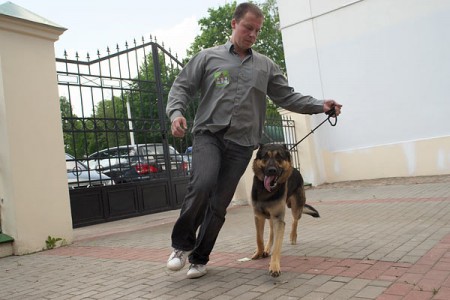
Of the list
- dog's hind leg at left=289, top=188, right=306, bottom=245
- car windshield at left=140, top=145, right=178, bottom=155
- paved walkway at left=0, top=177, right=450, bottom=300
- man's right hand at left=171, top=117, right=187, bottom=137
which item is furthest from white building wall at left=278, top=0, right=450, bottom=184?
man's right hand at left=171, top=117, right=187, bottom=137

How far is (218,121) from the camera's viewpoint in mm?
3727

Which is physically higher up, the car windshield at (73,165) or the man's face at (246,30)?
the man's face at (246,30)

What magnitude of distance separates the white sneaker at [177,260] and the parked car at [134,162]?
4.96 meters

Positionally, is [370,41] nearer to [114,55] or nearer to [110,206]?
[114,55]

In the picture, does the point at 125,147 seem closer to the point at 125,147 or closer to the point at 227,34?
the point at 125,147

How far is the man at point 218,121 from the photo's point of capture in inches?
143

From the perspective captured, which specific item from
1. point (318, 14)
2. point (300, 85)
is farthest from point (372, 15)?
point (300, 85)

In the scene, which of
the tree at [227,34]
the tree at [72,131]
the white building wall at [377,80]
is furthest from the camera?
the tree at [227,34]

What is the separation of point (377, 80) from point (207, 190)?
1081 centimetres

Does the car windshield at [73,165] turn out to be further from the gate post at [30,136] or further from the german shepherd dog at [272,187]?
the german shepherd dog at [272,187]

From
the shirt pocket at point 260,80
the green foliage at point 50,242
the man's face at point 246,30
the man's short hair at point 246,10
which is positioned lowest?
the green foliage at point 50,242

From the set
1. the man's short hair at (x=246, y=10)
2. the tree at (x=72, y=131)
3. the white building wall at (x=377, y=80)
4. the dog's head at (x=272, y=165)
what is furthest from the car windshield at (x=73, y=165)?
the white building wall at (x=377, y=80)

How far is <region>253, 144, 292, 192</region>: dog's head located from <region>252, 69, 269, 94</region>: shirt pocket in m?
0.57

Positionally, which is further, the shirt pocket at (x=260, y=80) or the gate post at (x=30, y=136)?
the gate post at (x=30, y=136)
